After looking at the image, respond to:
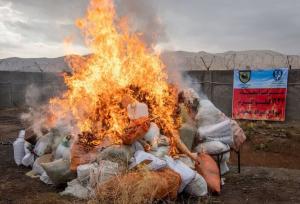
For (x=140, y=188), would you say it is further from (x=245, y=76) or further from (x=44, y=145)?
(x=245, y=76)

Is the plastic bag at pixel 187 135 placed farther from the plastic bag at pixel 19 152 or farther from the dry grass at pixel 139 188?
the plastic bag at pixel 19 152

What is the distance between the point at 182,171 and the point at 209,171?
0.83m

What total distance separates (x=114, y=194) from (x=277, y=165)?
7.06 metres

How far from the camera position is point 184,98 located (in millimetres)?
8266

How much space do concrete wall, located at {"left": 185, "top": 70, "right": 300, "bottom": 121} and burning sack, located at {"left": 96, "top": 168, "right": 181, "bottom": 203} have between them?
11.0 metres

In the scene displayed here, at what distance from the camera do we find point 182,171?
6.08 m

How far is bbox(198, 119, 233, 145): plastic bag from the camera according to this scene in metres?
7.50

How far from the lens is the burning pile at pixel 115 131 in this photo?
5.86 meters

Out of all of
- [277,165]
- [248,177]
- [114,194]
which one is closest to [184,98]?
[248,177]

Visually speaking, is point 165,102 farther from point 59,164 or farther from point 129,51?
point 59,164

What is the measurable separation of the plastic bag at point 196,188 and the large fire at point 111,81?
1.26 meters

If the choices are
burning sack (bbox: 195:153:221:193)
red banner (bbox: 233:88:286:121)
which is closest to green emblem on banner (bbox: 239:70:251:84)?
red banner (bbox: 233:88:286:121)

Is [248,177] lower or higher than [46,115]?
lower

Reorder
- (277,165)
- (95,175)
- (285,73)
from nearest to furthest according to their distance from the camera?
(95,175), (277,165), (285,73)
